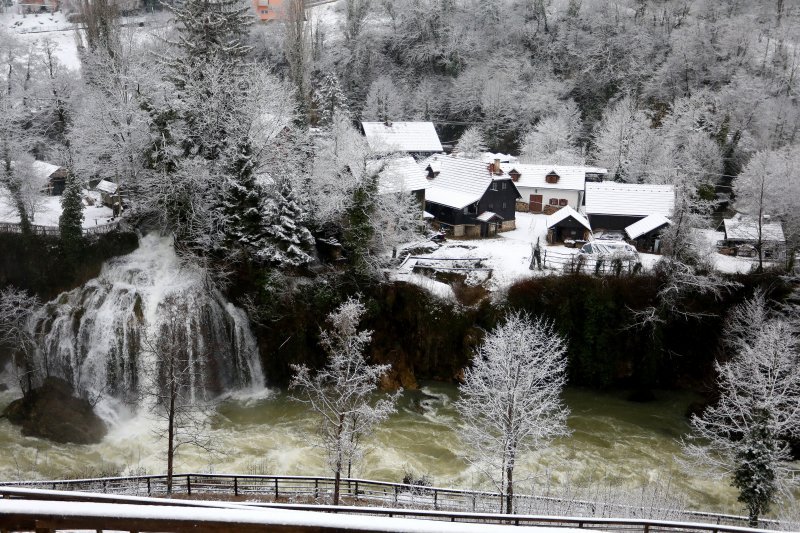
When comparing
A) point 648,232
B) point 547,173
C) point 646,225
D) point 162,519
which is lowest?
point 648,232

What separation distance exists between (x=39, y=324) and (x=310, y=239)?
641 inches

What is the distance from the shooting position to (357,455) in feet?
72.9

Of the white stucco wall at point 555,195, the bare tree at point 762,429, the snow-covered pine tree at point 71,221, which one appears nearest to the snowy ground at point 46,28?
the snow-covered pine tree at point 71,221

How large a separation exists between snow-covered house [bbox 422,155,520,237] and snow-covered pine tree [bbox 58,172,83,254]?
2553cm

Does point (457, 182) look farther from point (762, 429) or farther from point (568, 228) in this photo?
point (762, 429)

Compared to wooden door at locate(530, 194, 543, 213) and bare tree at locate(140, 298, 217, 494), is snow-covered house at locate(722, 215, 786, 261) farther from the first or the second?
bare tree at locate(140, 298, 217, 494)

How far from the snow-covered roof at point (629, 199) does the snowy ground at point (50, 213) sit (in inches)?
1442

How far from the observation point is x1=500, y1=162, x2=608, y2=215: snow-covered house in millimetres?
51875

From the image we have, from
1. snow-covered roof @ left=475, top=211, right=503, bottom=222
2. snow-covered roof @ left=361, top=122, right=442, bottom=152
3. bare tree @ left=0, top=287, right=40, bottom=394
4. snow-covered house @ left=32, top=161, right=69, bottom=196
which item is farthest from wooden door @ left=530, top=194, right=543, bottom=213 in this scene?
bare tree @ left=0, top=287, right=40, bottom=394

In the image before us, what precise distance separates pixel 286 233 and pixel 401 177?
10283mm

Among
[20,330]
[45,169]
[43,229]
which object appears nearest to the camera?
[20,330]

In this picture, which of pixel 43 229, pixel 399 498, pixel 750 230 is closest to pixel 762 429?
pixel 399 498

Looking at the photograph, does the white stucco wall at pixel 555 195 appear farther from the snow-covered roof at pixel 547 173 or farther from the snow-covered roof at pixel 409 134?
the snow-covered roof at pixel 409 134

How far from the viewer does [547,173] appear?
172ft
